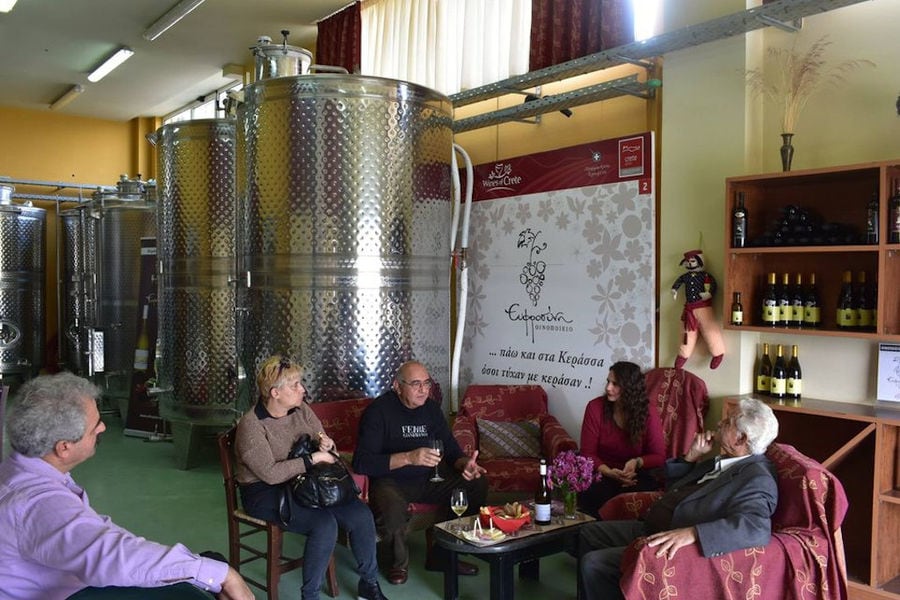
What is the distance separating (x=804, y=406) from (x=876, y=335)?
1.66 ft

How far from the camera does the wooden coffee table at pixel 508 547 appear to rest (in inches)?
125

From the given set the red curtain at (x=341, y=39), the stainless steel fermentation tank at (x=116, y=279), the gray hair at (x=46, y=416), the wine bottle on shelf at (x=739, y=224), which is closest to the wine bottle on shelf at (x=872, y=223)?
the wine bottle on shelf at (x=739, y=224)

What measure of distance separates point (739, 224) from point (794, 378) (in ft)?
2.89

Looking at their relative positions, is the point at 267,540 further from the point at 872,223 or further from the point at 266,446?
the point at 872,223

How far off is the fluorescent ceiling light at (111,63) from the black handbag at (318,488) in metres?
6.96

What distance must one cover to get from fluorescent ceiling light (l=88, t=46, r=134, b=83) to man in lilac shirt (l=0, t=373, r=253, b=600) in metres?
7.82

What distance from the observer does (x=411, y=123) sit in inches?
193

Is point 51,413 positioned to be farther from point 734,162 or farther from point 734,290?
point 734,162

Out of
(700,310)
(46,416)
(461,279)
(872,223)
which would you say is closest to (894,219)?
(872,223)

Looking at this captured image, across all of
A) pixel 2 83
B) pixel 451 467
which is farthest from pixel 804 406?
pixel 2 83

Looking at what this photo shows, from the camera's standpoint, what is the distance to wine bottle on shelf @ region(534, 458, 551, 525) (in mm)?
3375

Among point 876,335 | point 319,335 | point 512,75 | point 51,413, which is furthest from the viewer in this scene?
point 512,75

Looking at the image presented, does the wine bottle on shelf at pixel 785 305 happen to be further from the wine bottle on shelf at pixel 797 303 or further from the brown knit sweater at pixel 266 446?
the brown knit sweater at pixel 266 446

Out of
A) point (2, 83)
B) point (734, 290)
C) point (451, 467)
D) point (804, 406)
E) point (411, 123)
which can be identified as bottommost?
point (451, 467)
